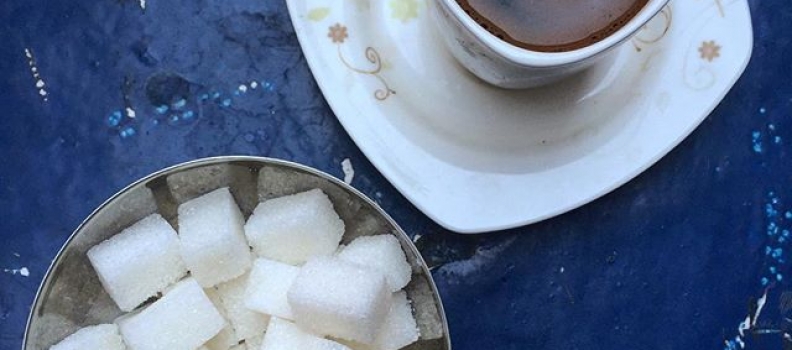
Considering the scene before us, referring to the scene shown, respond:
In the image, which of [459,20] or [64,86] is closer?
[459,20]

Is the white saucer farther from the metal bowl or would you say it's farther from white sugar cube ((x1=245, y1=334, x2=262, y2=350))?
white sugar cube ((x1=245, y1=334, x2=262, y2=350))

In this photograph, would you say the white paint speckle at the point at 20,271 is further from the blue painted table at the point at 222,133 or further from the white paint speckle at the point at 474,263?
the white paint speckle at the point at 474,263

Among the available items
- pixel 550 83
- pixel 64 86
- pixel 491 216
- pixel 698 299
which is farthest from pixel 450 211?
pixel 64 86

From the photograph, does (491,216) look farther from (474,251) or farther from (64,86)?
(64,86)

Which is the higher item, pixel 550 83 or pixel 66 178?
pixel 550 83

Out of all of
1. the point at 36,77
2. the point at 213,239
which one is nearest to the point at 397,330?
the point at 213,239

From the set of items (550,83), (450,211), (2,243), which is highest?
(550,83)

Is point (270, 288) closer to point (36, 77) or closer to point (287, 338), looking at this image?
point (287, 338)
